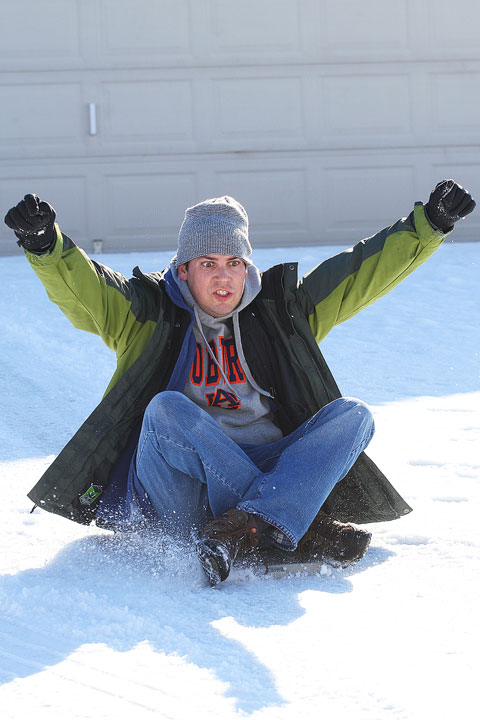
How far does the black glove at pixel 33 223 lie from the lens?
2299 millimetres

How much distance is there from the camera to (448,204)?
258 centimetres

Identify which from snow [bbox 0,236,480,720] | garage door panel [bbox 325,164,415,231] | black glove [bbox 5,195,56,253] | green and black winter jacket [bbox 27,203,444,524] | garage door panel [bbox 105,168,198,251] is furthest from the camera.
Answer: garage door panel [bbox 325,164,415,231]

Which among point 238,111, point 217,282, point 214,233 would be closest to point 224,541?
point 217,282

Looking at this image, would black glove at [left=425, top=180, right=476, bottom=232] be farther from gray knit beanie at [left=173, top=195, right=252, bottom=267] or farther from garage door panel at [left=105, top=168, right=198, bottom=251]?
garage door panel at [left=105, top=168, right=198, bottom=251]

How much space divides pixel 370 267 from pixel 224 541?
2.89ft

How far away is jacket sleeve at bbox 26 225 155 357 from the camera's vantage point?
2.42 metres

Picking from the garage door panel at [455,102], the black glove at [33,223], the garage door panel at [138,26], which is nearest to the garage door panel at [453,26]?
the garage door panel at [455,102]

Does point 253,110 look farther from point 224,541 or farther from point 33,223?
point 224,541

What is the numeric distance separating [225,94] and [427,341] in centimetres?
312

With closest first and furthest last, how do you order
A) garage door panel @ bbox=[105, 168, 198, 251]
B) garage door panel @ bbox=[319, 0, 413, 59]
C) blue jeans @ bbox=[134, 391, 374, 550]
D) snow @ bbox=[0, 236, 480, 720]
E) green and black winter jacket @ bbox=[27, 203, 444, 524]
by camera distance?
1. snow @ bbox=[0, 236, 480, 720]
2. blue jeans @ bbox=[134, 391, 374, 550]
3. green and black winter jacket @ bbox=[27, 203, 444, 524]
4. garage door panel @ bbox=[105, 168, 198, 251]
5. garage door panel @ bbox=[319, 0, 413, 59]

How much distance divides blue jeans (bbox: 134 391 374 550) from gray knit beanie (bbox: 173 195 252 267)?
46 centimetres

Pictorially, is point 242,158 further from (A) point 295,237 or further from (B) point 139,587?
(B) point 139,587

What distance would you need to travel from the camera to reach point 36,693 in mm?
1732

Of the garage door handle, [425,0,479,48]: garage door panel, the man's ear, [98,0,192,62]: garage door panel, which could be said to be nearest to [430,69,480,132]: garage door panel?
[425,0,479,48]: garage door panel
